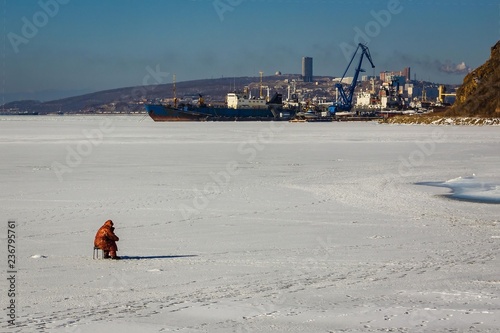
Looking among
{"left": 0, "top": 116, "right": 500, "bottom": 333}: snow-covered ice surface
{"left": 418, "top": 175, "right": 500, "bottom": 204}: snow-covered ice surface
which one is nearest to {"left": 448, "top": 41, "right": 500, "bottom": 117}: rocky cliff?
{"left": 418, "top": 175, "right": 500, "bottom": 204}: snow-covered ice surface

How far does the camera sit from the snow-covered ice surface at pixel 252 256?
6.23 m

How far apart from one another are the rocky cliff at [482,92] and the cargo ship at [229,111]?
153 ft

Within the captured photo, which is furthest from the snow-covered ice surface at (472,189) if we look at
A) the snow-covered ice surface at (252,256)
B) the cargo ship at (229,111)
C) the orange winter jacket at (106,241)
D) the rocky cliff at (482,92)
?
the cargo ship at (229,111)

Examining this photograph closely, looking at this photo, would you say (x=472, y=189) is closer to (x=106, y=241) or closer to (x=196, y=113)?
(x=106, y=241)

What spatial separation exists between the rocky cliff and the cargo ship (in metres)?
46.7

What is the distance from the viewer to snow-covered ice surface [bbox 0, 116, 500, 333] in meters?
6.23

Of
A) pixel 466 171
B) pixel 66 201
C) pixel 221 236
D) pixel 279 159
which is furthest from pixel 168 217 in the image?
pixel 279 159

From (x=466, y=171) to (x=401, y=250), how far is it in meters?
12.7

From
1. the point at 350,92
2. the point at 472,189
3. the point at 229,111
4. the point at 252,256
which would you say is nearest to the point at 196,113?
the point at 229,111

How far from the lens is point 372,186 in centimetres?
1711

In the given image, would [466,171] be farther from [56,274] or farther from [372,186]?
[56,274]

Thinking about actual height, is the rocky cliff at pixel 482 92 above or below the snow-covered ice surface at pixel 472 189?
above

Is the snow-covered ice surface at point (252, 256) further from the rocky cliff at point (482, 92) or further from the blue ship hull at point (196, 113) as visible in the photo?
the blue ship hull at point (196, 113)

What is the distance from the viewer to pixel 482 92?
104 metres
